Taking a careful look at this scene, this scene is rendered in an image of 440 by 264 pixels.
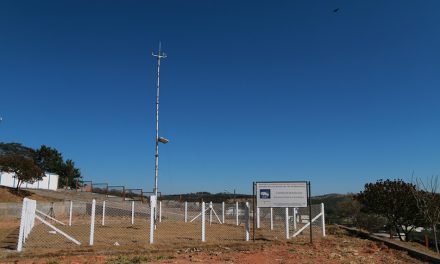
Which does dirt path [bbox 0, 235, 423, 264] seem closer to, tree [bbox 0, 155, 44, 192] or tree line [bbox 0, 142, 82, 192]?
tree [bbox 0, 155, 44, 192]

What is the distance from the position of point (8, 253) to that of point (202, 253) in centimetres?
517

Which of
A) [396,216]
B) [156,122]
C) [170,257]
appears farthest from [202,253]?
[396,216]

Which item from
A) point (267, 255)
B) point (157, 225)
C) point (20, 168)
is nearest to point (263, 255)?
point (267, 255)

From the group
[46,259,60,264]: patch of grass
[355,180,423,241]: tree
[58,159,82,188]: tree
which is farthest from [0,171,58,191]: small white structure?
[46,259,60,264]: patch of grass

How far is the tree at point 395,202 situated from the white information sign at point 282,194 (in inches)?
469

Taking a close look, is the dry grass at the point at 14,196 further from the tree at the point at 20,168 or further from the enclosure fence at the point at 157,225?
the enclosure fence at the point at 157,225

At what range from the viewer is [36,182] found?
55.0m

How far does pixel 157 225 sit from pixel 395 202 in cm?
1364

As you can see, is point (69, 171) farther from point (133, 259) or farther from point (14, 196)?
point (133, 259)

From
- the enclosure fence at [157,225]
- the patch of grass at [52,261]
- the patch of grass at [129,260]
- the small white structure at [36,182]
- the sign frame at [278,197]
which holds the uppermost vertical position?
the small white structure at [36,182]

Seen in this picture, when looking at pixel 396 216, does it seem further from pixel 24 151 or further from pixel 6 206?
pixel 24 151

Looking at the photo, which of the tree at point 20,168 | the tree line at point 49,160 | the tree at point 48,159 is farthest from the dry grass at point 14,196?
the tree at point 48,159

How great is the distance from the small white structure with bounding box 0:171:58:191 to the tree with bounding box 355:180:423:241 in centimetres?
3797

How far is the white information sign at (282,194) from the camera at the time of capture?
16484mm
